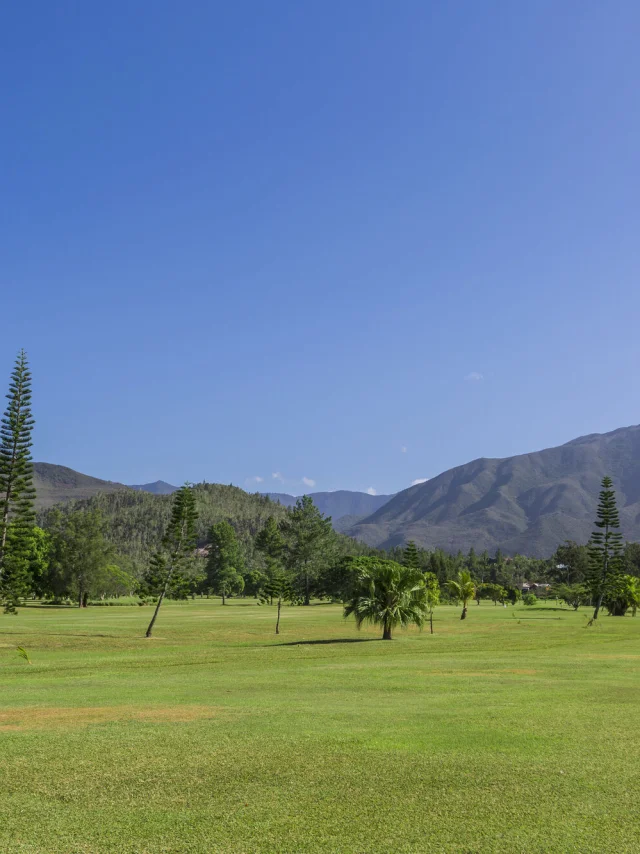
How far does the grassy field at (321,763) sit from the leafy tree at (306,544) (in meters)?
101

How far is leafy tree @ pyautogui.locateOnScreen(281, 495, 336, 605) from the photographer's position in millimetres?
125812

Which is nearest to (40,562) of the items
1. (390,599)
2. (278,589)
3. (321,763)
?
(278,589)

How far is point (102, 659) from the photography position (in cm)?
3384

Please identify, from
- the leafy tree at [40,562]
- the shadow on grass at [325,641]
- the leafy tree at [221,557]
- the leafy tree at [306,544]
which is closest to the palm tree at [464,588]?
the shadow on grass at [325,641]

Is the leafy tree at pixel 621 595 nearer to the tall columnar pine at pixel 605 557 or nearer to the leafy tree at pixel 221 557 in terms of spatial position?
the tall columnar pine at pixel 605 557

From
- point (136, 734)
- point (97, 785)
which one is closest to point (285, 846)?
point (97, 785)

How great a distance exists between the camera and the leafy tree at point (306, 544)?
126 meters

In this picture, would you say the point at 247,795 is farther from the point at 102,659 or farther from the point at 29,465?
the point at 29,465

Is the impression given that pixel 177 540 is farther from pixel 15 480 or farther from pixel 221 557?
pixel 221 557

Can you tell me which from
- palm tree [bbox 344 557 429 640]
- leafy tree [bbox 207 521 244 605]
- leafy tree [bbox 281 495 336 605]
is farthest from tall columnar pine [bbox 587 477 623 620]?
leafy tree [bbox 207 521 244 605]

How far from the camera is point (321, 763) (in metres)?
11.7

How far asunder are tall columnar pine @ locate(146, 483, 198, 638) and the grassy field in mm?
25182

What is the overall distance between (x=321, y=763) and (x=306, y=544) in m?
115

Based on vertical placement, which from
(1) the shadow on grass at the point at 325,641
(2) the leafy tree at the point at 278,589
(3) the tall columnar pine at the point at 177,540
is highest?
(3) the tall columnar pine at the point at 177,540
